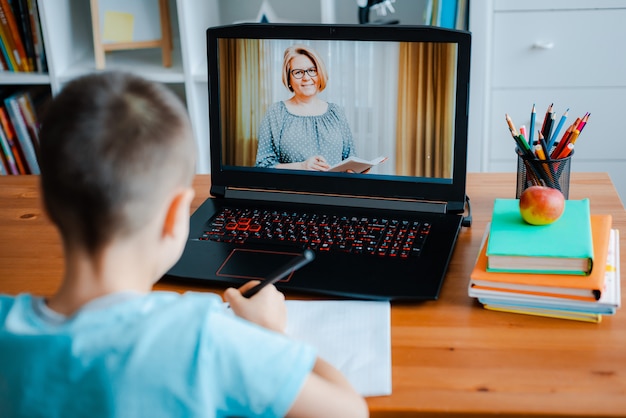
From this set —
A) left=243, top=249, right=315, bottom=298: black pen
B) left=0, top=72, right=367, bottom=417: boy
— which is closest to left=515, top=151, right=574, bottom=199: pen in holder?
left=243, top=249, right=315, bottom=298: black pen

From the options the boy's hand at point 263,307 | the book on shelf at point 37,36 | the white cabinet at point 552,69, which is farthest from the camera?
the book on shelf at point 37,36

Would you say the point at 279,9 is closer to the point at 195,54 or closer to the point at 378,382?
the point at 195,54

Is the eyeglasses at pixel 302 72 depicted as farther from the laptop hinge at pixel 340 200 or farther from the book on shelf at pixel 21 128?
the book on shelf at pixel 21 128

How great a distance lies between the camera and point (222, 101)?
1383mm

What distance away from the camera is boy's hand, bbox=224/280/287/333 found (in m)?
0.96

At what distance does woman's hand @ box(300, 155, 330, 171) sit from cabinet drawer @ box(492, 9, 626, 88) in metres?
1.23

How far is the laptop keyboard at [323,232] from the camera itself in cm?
119

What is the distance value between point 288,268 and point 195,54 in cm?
174

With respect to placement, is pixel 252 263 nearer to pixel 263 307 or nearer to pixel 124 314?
pixel 263 307

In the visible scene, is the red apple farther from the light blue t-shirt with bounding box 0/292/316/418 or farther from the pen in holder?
the light blue t-shirt with bounding box 0/292/316/418

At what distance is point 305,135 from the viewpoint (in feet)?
4.40

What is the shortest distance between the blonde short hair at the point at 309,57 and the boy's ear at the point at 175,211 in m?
0.58

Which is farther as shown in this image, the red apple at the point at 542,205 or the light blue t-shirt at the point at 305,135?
the light blue t-shirt at the point at 305,135

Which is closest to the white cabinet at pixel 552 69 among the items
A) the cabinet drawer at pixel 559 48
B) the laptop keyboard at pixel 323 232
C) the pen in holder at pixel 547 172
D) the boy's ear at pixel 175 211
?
the cabinet drawer at pixel 559 48
